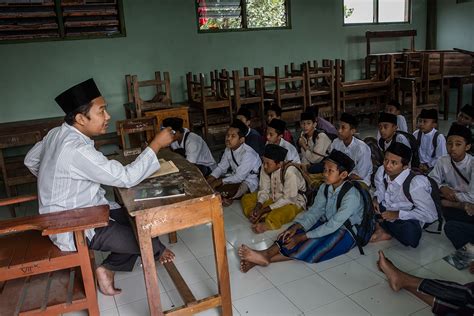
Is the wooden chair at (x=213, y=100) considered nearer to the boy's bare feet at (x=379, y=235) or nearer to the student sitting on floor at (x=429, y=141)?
the student sitting on floor at (x=429, y=141)

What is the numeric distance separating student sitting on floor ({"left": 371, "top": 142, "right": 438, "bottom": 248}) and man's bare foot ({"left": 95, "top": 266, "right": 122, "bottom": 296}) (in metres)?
2.01

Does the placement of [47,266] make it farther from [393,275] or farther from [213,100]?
[213,100]

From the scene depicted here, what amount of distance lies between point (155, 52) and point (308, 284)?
16.9 ft

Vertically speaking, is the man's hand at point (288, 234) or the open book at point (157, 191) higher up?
the open book at point (157, 191)

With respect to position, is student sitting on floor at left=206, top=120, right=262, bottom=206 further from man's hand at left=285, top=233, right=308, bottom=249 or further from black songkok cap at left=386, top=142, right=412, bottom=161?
black songkok cap at left=386, top=142, right=412, bottom=161

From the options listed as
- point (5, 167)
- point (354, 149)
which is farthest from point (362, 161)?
point (5, 167)

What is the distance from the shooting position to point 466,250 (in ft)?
9.43

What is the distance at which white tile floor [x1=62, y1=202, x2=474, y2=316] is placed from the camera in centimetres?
253

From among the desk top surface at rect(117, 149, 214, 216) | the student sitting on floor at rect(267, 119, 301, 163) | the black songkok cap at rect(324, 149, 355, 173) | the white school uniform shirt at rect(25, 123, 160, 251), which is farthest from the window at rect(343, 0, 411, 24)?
the white school uniform shirt at rect(25, 123, 160, 251)

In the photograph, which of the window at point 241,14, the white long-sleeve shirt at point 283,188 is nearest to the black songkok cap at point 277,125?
the white long-sleeve shirt at point 283,188

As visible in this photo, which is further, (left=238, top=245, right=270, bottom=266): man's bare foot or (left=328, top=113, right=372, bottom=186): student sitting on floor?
(left=328, top=113, right=372, bottom=186): student sitting on floor

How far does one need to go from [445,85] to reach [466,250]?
5.94 m

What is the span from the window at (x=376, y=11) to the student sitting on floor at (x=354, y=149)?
455cm

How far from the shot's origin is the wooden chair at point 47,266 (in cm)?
206
